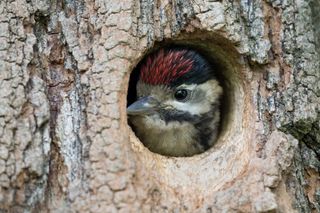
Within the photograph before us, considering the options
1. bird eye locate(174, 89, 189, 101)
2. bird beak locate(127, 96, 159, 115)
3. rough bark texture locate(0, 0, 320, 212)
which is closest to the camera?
rough bark texture locate(0, 0, 320, 212)

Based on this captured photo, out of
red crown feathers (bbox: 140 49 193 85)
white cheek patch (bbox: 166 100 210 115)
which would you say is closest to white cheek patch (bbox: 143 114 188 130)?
white cheek patch (bbox: 166 100 210 115)

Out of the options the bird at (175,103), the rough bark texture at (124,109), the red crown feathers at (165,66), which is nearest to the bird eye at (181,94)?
the bird at (175,103)

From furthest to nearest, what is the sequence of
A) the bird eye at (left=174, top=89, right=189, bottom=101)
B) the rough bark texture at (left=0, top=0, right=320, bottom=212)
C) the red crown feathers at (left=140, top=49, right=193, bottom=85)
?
1. the bird eye at (left=174, top=89, right=189, bottom=101)
2. the red crown feathers at (left=140, top=49, right=193, bottom=85)
3. the rough bark texture at (left=0, top=0, right=320, bottom=212)

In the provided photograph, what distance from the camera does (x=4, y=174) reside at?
362 centimetres

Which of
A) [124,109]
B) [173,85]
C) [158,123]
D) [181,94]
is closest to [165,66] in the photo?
[173,85]

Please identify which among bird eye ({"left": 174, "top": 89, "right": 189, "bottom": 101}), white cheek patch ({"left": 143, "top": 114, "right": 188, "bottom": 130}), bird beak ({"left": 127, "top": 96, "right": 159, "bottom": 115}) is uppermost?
bird eye ({"left": 174, "top": 89, "right": 189, "bottom": 101})

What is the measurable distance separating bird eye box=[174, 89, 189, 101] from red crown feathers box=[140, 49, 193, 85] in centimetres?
13

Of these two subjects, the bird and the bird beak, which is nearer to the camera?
the bird beak

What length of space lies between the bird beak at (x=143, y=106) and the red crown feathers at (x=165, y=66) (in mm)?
137

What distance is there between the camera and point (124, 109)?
3967 mm

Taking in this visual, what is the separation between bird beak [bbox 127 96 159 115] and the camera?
4.41 m

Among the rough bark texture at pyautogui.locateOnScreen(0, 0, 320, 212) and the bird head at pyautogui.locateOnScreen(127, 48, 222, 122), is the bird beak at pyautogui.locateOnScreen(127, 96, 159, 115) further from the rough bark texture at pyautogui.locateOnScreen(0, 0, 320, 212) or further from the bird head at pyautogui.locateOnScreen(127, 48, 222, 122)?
the rough bark texture at pyautogui.locateOnScreen(0, 0, 320, 212)

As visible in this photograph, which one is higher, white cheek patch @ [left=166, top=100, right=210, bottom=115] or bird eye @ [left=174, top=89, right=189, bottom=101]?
bird eye @ [left=174, top=89, right=189, bottom=101]

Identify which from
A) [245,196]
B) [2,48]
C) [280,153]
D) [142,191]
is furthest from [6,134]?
[280,153]
